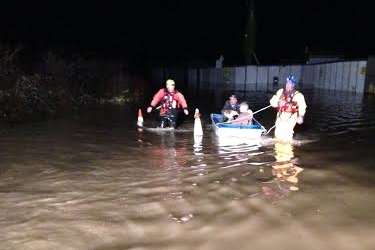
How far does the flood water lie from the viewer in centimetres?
638

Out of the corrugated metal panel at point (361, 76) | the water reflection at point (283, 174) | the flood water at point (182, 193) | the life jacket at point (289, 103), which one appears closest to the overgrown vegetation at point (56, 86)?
the flood water at point (182, 193)

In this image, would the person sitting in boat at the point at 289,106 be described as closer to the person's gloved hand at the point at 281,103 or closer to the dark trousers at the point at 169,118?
the person's gloved hand at the point at 281,103

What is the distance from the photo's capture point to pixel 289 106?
13.4 m

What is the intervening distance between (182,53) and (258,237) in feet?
187

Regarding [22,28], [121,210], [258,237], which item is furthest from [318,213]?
[22,28]

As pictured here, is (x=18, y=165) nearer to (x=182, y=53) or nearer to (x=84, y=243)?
(x=84, y=243)

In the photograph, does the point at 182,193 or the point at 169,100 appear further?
the point at 169,100

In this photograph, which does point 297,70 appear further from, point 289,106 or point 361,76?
point 289,106

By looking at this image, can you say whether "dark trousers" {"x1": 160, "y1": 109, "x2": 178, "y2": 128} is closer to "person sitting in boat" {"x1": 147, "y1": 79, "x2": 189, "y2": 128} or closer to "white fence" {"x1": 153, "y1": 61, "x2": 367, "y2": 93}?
Result: "person sitting in boat" {"x1": 147, "y1": 79, "x2": 189, "y2": 128}

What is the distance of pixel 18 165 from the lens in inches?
408

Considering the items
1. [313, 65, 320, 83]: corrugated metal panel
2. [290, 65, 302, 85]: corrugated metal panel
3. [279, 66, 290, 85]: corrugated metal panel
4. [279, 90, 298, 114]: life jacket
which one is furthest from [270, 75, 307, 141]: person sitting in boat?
[290, 65, 302, 85]: corrugated metal panel

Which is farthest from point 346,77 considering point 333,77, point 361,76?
point 333,77

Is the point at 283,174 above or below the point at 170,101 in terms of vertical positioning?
below

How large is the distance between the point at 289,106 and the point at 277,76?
120 ft
